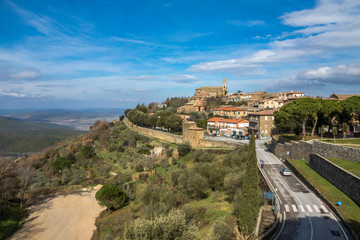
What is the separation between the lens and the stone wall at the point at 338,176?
13.9 metres

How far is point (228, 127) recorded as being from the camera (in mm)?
49219

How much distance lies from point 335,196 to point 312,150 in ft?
28.6

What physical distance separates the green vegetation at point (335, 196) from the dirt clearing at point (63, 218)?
68.4 ft

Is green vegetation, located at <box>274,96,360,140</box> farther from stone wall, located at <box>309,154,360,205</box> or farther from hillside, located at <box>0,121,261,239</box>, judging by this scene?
hillside, located at <box>0,121,261,239</box>

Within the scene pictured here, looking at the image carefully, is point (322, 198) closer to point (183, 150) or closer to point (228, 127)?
point (183, 150)

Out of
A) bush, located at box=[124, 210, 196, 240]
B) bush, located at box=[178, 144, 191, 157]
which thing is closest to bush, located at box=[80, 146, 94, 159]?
bush, located at box=[178, 144, 191, 157]

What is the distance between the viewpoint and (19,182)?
31.8m

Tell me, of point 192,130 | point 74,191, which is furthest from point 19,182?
point 192,130

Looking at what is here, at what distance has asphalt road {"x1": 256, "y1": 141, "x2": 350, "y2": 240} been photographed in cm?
1133

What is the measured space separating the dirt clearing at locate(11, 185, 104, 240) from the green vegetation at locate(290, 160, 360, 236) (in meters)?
20.9

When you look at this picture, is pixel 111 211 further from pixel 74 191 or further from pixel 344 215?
pixel 344 215

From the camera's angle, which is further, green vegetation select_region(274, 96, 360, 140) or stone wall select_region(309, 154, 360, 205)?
green vegetation select_region(274, 96, 360, 140)

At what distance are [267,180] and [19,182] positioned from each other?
34368 mm

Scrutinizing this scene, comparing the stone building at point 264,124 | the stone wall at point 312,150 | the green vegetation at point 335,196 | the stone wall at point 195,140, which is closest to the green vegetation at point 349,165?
the stone wall at point 312,150
